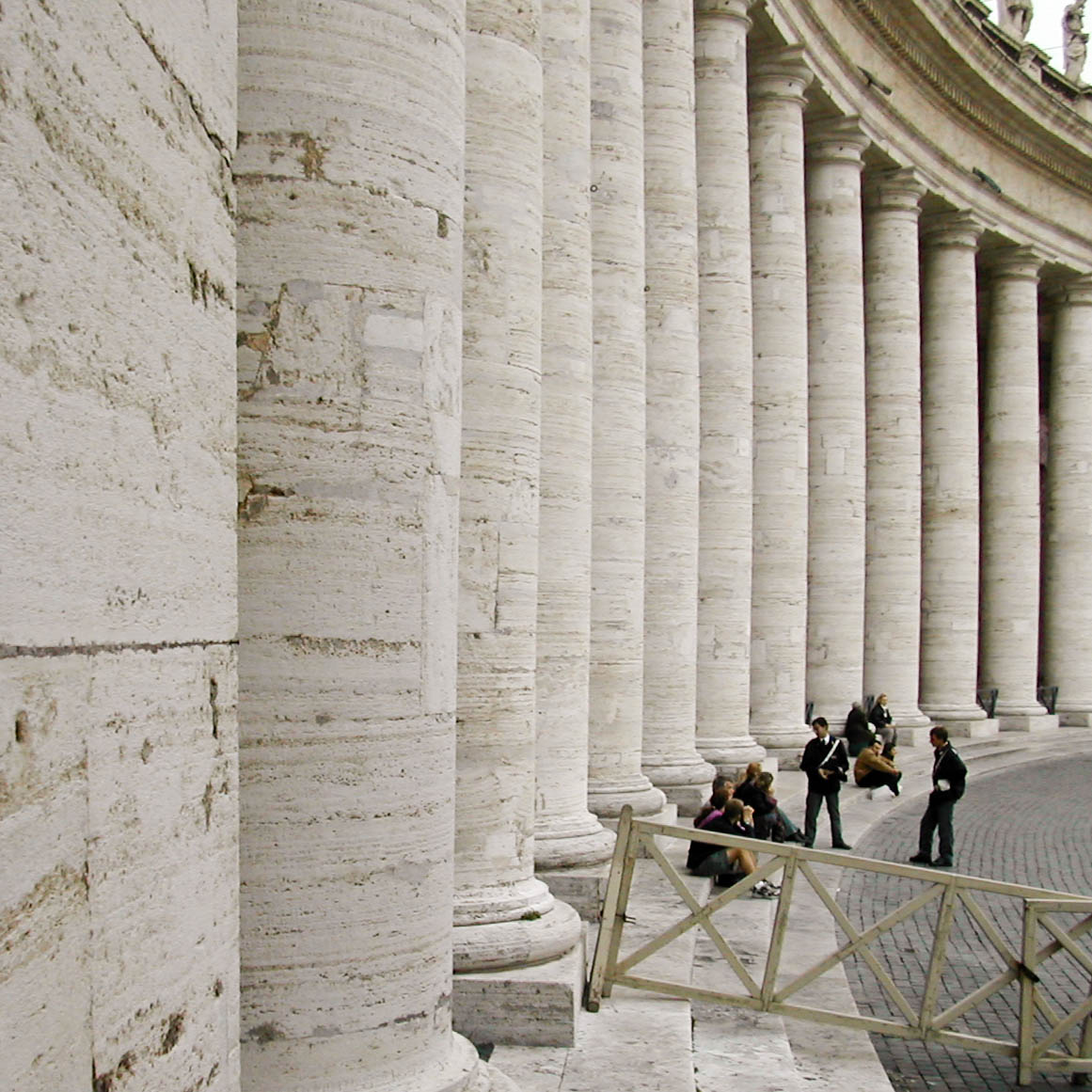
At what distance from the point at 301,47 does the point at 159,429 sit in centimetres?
362

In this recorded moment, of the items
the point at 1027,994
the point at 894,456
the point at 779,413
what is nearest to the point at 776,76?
the point at 779,413

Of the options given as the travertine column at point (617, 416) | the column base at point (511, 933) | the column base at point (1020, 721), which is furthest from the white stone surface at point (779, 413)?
the column base at point (511, 933)

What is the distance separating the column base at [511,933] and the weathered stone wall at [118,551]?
6.60 metres

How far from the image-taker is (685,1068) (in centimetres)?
1337

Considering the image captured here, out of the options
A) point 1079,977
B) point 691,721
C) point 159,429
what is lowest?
point 1079,977

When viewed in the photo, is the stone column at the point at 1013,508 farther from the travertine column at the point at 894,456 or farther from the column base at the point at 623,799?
the column base at the point at 623,799

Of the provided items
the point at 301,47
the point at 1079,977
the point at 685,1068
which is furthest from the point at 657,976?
the point at 301,47

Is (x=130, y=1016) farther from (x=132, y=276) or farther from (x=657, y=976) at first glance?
(x=657, y=976)

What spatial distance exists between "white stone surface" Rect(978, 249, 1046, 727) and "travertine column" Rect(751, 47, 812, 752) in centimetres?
1931

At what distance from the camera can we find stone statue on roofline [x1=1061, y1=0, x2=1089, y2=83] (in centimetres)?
6369

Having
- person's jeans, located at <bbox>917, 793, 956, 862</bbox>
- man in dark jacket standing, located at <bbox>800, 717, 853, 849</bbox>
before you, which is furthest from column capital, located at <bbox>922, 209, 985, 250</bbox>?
person's jeans, located at <bbox>917, 793, 956, 862</bbox>

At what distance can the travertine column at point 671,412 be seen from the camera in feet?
88.6

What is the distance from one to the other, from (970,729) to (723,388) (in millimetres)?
22690

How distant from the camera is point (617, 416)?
2316 cm
